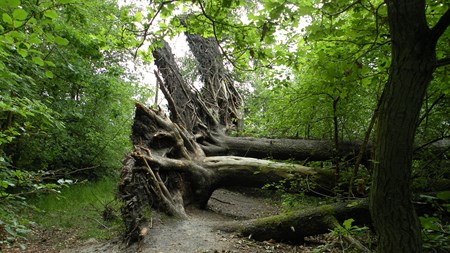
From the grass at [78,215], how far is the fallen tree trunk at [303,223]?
2944mm

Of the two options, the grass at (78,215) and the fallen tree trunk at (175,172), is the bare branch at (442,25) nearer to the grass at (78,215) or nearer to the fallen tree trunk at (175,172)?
the fallen tree trunk at (175,172)

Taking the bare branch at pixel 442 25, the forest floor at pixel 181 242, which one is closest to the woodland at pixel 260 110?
the bare branch at pixel 442 25

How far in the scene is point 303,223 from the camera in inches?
171

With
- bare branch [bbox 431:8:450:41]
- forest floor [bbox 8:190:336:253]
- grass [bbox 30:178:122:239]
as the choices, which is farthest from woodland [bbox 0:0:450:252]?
grass [bbox 30:178:122:239]

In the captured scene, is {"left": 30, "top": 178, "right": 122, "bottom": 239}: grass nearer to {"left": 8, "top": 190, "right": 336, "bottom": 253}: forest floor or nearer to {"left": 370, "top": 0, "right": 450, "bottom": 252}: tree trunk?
{"left": 8, "top": 190, "right": 336, "bottom": 253}: forest floor

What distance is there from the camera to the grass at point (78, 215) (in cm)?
609

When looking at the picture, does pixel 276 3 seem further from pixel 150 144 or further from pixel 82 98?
pixel 82 98

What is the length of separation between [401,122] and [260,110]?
337 inches

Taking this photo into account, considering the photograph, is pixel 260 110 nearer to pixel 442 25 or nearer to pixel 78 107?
pixel 78 107

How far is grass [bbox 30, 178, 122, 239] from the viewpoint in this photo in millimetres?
6093

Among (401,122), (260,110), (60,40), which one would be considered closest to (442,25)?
(401,122)

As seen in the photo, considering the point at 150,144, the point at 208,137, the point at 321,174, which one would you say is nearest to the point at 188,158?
the point at 150,144

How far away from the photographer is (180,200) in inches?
229

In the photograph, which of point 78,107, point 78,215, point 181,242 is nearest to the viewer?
point 181,242
